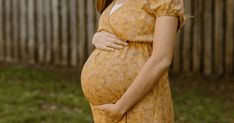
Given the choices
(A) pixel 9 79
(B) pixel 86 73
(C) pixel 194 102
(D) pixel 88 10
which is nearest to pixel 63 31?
(D) pixel 88 10

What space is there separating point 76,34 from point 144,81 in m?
7.62

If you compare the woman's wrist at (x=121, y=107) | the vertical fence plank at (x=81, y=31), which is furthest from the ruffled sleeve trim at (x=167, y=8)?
the vertical fence plank at (x=81, y=31)

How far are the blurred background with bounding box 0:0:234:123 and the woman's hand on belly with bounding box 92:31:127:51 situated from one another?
3993 millimetres

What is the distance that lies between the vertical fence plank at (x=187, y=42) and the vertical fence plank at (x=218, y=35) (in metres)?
0.39

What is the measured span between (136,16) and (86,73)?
0.33 metres

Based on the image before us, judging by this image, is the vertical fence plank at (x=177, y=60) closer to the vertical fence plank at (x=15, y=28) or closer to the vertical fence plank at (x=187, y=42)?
the vertical fence plank at (x=187, y=42)

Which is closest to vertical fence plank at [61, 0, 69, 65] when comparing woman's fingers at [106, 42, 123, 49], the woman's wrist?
woman's fingers at [106, 42, 123, 49]

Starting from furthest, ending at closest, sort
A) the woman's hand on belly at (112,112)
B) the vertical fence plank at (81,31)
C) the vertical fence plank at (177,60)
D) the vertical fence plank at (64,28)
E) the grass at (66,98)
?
the vertical fence plank at (64,28) < the vertical fence plank at (81,31) < the vertical fence plank at (177,60) < the grass at (66,98) < the woman's hand on belly at (112,112)

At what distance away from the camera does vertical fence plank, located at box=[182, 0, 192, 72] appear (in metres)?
9.06

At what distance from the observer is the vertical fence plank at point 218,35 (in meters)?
8.91

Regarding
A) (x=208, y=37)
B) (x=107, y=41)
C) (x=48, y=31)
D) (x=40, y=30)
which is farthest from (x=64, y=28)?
(x=107, y=41)

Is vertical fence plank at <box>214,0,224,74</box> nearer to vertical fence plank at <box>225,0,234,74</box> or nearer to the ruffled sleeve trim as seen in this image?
vertical fence plank at <box>225,0,234,74</box>

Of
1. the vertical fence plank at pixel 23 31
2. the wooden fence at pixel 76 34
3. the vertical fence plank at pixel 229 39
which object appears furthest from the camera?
the vertical fence plank at pixel 23 31

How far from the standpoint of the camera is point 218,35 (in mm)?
8984
